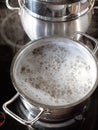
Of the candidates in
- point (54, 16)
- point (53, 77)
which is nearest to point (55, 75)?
point (53, 77)

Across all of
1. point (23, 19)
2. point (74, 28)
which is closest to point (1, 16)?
point (23, 19)

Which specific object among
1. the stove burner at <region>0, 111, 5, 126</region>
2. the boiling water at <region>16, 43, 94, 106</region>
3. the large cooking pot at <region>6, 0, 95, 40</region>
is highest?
the large cooking pot at <region>6, 0, 95, 40</region>

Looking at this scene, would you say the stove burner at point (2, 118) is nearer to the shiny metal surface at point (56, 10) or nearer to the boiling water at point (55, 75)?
the boiling water at point (55, 75)

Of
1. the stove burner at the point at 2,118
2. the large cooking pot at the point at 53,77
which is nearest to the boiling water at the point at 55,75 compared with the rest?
the large cooking pot at the point at 53,77

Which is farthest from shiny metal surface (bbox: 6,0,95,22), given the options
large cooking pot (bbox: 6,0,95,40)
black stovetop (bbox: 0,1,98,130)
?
black stovetop (bbox: 0,1,98,130)

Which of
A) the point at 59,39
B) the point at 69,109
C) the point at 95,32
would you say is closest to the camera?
the point at 69,109

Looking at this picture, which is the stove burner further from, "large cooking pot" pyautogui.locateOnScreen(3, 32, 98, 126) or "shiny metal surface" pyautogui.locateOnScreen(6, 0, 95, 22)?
"shiny metal surface" pyautogui.locateOnScreen(6, 0, 95, 22)

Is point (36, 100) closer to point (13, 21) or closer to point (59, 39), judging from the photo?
point (59, 39)
